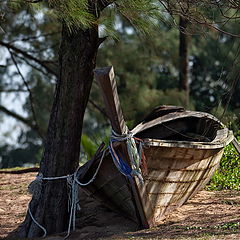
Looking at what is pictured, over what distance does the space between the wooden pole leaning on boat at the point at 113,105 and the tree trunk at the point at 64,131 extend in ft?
3.04

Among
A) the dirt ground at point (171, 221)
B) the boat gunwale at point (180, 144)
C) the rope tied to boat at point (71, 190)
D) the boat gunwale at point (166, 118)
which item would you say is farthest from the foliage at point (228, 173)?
the rope tied to boat at point (71, 190)

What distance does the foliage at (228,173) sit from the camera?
7426 mm

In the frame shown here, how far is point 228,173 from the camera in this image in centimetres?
776

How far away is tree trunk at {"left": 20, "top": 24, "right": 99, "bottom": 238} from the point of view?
5.96 m

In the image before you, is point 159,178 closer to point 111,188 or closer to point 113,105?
point 111,188

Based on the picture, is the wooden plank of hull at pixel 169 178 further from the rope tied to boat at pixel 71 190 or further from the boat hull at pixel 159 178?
the rope tied to boat at pixel 71 190

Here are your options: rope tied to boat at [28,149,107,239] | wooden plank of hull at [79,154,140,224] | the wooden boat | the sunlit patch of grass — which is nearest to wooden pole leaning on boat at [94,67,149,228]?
the wooden boat

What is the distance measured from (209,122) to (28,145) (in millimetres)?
15480

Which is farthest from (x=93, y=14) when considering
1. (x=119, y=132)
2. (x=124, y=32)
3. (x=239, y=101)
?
(x=239, y=101)

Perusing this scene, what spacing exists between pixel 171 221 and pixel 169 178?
44 cm

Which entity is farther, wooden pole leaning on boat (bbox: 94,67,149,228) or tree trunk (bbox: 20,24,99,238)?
tree trunk (bbox: 20,24,99,238)

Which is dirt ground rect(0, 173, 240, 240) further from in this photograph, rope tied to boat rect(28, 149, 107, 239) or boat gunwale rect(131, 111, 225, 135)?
boat gunwale rect(131, 111, 225, 135)

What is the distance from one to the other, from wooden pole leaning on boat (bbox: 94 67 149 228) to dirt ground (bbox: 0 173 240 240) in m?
0.35

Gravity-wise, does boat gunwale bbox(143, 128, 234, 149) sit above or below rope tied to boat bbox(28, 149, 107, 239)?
above
